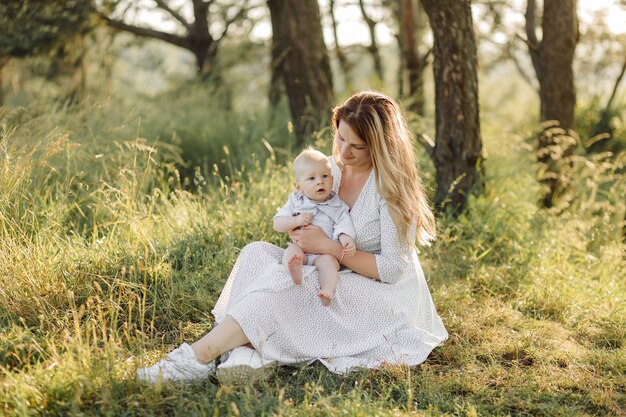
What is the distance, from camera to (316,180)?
3.49 meters

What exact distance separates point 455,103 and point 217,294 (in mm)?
2569

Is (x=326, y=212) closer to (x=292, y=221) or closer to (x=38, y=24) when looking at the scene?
(x=292, y=221)

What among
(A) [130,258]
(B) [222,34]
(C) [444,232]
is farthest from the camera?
(B) [222,34]

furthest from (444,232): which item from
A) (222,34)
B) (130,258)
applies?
(222,34)

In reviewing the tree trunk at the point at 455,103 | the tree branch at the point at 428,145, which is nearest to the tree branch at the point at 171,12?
the tree branch at the point at 428,145

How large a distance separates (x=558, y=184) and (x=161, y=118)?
412cm

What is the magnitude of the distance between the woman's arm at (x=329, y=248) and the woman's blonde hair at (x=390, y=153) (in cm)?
20

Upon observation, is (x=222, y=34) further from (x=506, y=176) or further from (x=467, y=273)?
(x=467, y=273)

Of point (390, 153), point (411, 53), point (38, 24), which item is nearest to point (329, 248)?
point (390, 153)

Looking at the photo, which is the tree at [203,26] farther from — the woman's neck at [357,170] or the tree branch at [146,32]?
the woman's neck at [357,170]

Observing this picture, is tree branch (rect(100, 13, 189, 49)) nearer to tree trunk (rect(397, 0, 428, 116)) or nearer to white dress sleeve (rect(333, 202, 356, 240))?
tree trunk (rect(397, 0, 428, 116))

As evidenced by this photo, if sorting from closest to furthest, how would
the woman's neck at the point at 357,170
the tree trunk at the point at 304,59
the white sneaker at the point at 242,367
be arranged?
the white sneaker at the point at 242,367, the woman's neck at the point at 357,170, the tree trunk at the point at 304,59

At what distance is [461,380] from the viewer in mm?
3453

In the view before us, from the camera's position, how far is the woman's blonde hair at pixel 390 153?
11.6ft
